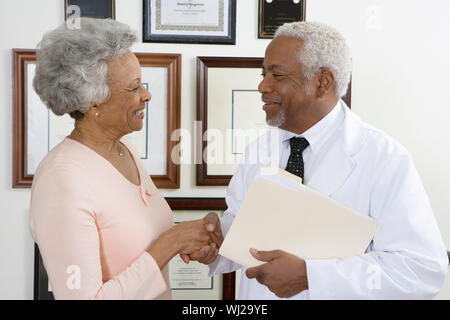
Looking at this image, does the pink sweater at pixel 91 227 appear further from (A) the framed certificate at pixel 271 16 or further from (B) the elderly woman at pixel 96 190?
(A) the framed certificate at pixel 271 16

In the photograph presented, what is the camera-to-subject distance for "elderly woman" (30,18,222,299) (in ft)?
3.38

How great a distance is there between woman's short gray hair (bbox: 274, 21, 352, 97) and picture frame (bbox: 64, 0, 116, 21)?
659mm

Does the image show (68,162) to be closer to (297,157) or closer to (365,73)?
(297,157)

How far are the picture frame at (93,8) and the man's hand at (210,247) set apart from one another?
78cm

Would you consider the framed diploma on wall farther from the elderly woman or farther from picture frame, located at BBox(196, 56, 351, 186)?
the elderly woman

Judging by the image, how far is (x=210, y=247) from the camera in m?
1.33

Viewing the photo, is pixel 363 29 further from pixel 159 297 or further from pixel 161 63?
pixel 159 297

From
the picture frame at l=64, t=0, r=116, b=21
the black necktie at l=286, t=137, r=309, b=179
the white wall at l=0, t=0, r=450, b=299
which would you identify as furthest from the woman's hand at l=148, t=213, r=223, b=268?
the picture frame at l=64, t=0, r=116, b=21

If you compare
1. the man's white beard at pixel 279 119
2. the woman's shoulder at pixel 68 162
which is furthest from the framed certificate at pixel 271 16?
the woman's shoulder at pixel 68 162

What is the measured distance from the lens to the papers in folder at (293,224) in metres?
1.02

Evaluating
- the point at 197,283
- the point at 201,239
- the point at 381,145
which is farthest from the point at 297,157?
the point at 197,283

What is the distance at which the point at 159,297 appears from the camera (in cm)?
125

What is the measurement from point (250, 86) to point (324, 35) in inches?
17.3
